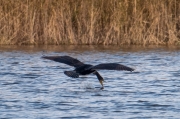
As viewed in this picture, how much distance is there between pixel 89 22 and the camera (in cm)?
1891

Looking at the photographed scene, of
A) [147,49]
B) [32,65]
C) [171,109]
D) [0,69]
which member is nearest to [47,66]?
[32,65]

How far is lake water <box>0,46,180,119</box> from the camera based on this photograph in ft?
Result: 27.0

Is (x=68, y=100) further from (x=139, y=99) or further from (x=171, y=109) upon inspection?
(x=171, y=109)

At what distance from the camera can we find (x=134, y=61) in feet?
50.8

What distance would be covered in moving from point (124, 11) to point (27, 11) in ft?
9.60

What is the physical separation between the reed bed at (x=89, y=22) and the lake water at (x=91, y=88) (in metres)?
1.48

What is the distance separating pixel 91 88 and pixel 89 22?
26.3ft

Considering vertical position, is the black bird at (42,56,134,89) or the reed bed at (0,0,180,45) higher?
the reed bed at (0,0,180,45)

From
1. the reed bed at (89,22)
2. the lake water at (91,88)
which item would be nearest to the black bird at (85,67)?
the lake water at (91,88)

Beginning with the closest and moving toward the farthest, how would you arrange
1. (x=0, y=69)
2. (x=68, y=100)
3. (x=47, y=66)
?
1. (x=68, y=100)
2. (x=0, y=69)
3. (x=47, y=66)

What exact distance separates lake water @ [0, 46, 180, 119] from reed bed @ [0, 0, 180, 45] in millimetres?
1480

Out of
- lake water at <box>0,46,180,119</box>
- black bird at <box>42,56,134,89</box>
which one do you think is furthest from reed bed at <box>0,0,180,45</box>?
black bird at <box>42,56,134,89</box>

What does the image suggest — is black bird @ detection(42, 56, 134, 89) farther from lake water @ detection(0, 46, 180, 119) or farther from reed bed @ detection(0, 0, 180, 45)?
reed bed @ detection(0, 0, 180, 45)

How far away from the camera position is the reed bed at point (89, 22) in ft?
61.6
